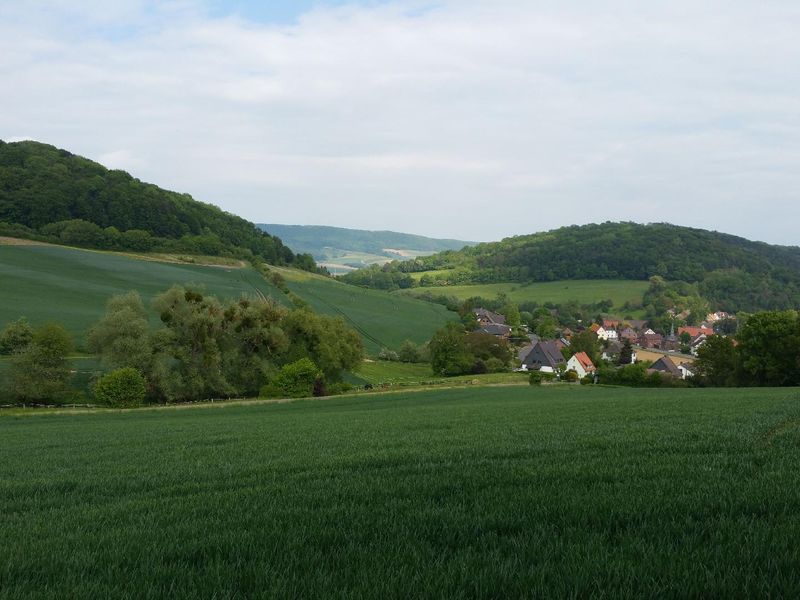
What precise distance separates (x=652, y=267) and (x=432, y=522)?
181346mm

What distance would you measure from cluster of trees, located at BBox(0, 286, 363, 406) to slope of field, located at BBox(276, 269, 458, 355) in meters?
28.7

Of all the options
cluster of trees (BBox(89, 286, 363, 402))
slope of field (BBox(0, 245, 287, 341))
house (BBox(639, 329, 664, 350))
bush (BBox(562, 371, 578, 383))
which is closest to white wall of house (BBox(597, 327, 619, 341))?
house (BBox(639, 329, 664, 350))

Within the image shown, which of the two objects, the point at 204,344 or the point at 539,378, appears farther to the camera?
the point at 539,378

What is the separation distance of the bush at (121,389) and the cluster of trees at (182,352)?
3.0 inches

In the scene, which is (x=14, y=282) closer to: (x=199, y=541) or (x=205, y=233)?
(x=205, y=233)

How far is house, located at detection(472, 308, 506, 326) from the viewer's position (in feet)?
438

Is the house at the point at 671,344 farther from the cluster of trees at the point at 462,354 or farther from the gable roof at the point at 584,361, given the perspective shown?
the cluster of trees at the point at 462,354

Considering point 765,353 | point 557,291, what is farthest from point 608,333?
point 765,353

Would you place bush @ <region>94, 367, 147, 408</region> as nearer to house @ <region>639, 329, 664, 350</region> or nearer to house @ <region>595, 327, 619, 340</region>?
house @ <region>595, 327, 619, 340</region>

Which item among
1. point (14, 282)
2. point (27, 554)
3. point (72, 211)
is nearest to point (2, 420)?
point (27, 554)

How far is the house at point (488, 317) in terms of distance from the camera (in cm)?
13339

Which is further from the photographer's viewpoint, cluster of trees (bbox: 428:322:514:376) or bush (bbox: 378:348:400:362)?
bush (bbox: 378:348:400:362)

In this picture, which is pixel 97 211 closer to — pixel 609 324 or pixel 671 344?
pixel 609 324

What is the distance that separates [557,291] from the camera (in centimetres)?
16700
